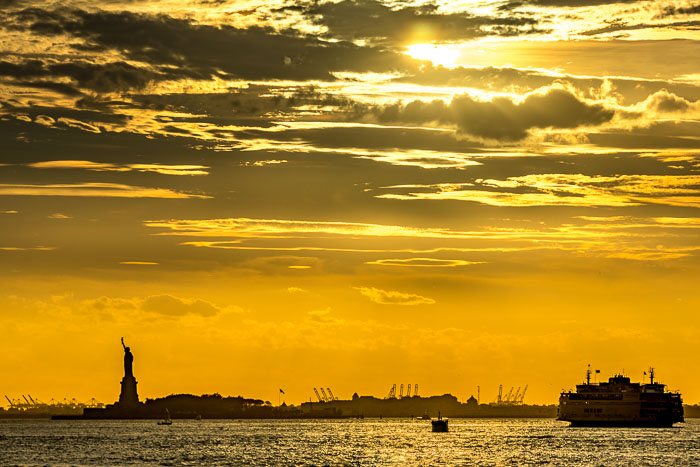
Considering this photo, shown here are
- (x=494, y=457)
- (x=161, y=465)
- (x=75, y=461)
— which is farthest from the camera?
(x=494, y=457)

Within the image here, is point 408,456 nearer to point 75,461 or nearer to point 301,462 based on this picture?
point 301,462

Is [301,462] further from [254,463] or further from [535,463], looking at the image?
[535,463]

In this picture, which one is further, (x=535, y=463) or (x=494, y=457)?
(x=494, y=457)

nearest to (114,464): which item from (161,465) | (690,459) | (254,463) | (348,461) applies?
(161,465)

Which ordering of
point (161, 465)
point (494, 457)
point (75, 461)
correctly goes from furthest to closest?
point (494, 457) < point (75, 461) < point (161, 465)

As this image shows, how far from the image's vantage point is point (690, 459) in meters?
192

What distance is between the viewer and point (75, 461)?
183625mm

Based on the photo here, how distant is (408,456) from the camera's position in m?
200

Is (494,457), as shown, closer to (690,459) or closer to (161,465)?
(690,459)

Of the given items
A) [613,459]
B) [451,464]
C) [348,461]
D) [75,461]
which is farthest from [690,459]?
[75,461]

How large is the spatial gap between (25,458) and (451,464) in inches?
2688

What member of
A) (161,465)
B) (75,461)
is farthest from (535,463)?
(75,461)

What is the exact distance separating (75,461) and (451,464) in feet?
189

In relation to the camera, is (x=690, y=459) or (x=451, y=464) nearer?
(x=451, y=464)
